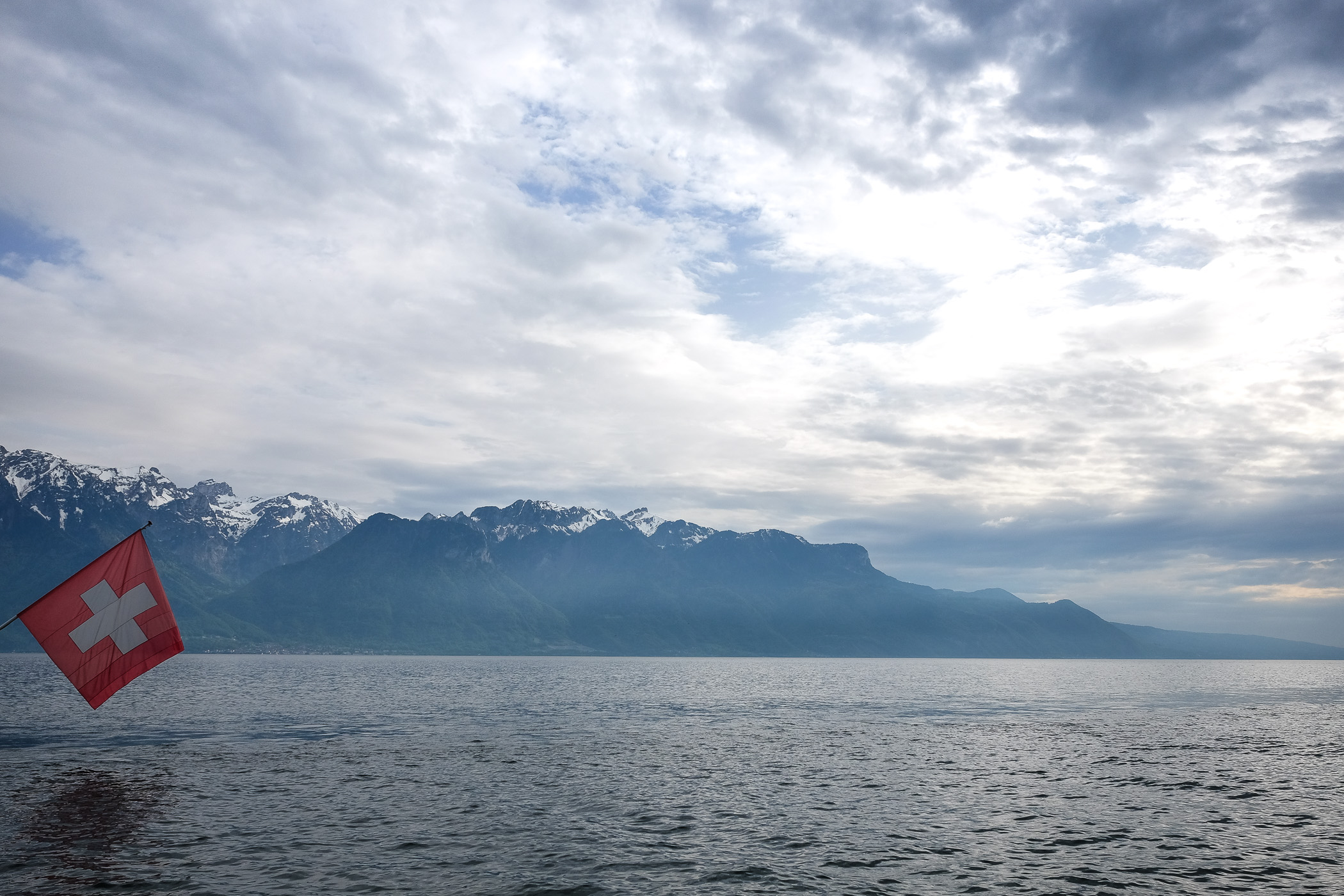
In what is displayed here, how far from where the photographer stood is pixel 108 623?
49062mm

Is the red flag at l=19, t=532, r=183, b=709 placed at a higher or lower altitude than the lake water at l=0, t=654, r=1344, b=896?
higher

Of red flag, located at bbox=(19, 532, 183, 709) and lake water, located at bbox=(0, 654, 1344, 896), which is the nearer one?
lake water, located at bbox=(0, 654, 1344, 896)

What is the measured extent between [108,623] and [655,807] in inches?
1380

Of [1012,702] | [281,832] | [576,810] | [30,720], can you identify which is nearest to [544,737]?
[576,810]

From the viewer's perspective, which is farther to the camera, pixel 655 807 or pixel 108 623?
pixel 655 807

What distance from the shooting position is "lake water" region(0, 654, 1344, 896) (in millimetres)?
35531

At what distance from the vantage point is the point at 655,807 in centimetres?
5019

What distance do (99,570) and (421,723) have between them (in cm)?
5806

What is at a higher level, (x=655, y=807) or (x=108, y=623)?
(x=108, y=623)

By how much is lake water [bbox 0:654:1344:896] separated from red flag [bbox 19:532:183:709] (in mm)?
7676

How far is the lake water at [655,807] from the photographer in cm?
3553

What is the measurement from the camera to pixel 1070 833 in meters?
44.0

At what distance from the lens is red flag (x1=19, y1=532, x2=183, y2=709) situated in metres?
47.0

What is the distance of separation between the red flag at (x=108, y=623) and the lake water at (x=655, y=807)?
25.2ft
